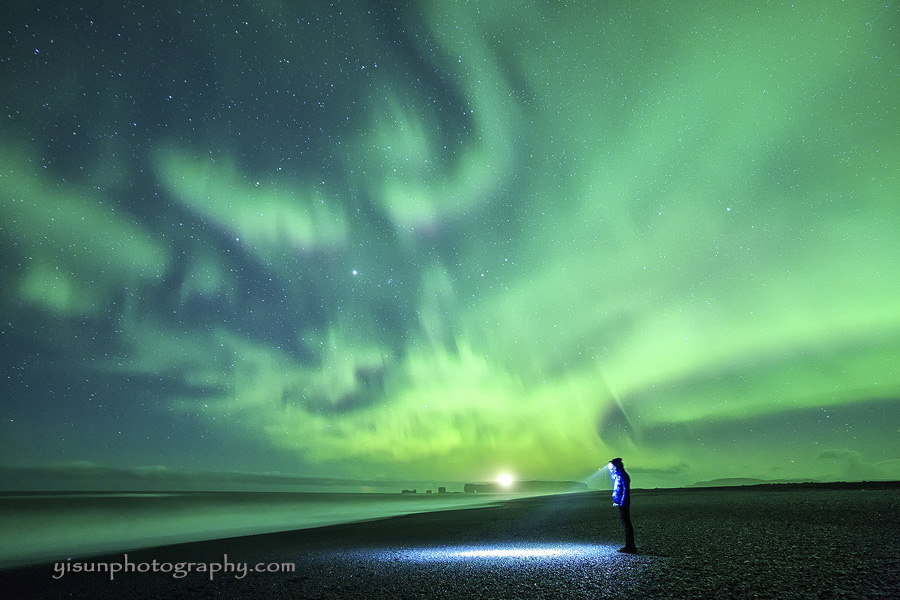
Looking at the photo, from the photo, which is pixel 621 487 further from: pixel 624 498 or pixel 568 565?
pixel 568 565

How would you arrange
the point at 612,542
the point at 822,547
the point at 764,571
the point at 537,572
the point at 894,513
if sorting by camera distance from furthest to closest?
1. the point at 894,513
2. the point at 612,542
3. the point at 822,547
4. the point at 537,572
5. the point at 764,571

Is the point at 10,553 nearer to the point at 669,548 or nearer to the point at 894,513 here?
the point at 669,548

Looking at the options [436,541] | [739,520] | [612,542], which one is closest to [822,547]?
[612,542]

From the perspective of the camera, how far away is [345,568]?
13789 millimetres

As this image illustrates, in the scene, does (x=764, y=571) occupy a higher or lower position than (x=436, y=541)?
higher

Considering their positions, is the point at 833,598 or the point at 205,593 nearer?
the point at 833,598

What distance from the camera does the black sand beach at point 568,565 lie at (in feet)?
31.7

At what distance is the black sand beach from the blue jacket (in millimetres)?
1478

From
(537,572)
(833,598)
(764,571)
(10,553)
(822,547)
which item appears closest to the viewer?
(833,598)

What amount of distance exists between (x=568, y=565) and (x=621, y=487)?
2968mm

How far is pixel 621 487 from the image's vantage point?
1361cm

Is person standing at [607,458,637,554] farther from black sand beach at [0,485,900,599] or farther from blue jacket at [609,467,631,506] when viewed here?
black sand beach at [0,485,900,599]

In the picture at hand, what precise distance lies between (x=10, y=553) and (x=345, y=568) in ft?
82.0

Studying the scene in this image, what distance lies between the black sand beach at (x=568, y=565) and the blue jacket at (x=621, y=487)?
1.48m
